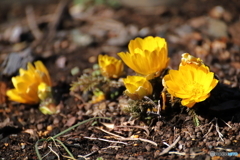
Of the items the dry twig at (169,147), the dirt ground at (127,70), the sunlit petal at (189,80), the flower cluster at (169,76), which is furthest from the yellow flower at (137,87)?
the dry twig at (169,147)

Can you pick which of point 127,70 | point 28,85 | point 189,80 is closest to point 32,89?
point 28,85

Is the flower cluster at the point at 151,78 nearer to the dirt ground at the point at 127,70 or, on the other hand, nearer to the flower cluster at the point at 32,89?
the flower cluster at the point at 32,89

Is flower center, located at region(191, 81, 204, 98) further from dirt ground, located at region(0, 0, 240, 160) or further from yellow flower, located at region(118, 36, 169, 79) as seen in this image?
yellow flower, located at region(118, 36, 169, 79)

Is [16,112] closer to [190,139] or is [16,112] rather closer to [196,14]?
[190,139]

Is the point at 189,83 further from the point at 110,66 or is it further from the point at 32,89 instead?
the point at 32,89

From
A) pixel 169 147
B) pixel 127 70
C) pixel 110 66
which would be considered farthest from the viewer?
pixel 127 70

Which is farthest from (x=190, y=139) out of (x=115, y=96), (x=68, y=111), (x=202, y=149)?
(x=68, y=111)

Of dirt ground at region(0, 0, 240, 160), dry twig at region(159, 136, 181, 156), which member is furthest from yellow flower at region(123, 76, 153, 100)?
dry twig at region(159, 136, 181, 156)
